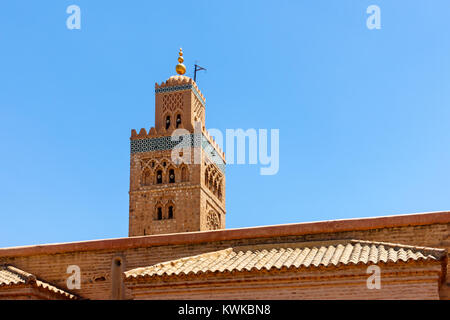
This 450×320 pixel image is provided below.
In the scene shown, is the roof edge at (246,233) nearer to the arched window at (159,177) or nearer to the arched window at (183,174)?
the arched window at (183,174)

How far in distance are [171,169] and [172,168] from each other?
150 mm

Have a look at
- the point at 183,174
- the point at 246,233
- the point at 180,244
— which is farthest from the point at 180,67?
the point at 246,233

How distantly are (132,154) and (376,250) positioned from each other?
2542 centimetres

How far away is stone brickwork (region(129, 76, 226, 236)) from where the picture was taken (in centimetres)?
3591

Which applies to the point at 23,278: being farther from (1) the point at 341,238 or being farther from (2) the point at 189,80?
(2) the point at 189,80

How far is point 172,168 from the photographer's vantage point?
36.8 meters

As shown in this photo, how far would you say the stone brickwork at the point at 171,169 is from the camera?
3591cm

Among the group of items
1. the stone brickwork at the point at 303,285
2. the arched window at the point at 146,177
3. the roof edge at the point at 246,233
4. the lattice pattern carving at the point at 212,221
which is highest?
the arched window at the point at 146,177

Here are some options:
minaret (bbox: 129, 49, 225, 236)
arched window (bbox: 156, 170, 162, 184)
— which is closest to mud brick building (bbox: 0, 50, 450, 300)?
minaret (bbox: 129, 49, 225, 236)

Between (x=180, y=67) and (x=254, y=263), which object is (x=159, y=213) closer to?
(x=180, y=67)

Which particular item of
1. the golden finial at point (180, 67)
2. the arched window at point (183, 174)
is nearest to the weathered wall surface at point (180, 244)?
the arched window at point (183, 174)

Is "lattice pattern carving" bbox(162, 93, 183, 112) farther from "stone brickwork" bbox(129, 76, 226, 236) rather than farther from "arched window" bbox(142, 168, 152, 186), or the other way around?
"arched window" bbox(142, 168, 152, 186)

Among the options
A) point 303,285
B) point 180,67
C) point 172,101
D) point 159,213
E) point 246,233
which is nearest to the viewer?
point 303,285

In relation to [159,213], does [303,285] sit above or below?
below
